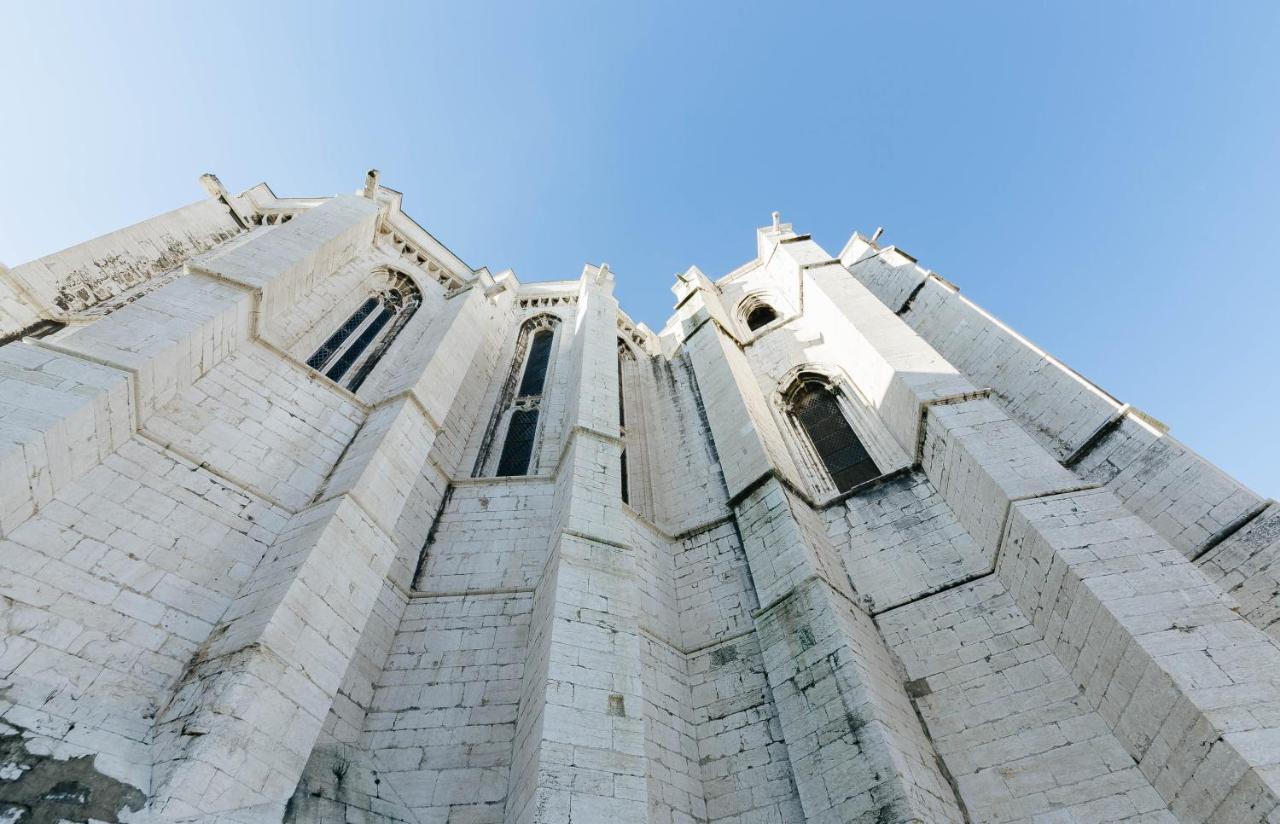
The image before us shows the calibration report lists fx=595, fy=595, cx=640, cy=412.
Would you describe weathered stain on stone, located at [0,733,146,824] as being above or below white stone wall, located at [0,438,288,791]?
below

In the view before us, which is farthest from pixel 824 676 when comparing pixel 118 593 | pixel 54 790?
pixel 118 593

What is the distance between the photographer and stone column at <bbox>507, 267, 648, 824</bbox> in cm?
366

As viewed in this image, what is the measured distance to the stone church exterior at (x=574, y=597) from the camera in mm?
3711

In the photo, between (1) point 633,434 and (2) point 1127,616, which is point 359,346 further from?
(2) point 1127,616

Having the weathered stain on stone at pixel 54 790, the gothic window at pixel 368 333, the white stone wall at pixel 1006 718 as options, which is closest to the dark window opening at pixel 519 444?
the gothic window at pixel 368 333

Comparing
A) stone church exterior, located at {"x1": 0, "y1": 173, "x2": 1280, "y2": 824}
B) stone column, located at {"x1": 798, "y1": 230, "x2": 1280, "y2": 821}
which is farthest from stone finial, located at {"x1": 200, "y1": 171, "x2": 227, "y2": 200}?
stone column, located at {"x1": 798, "y1": 230, "x2": 1280, "y2": 821}

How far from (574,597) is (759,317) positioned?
11481 millimetres

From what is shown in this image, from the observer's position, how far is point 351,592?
474 centimetres

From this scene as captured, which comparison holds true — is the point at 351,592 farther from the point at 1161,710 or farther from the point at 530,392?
the point at 530,392

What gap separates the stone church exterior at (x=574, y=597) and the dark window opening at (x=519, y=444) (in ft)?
0.34

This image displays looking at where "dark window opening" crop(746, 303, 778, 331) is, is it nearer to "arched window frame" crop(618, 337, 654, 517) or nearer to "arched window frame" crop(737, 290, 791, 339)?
"arched window frame" crop(737, 290, 791, 339)

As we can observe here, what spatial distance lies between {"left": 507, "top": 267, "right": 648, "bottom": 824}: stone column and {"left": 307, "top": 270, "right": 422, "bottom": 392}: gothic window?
4.36 metres

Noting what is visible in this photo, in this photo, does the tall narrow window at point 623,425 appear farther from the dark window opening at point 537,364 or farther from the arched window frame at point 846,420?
the arched window frame at point 846,420

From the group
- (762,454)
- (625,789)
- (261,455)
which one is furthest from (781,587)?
(261,455)
